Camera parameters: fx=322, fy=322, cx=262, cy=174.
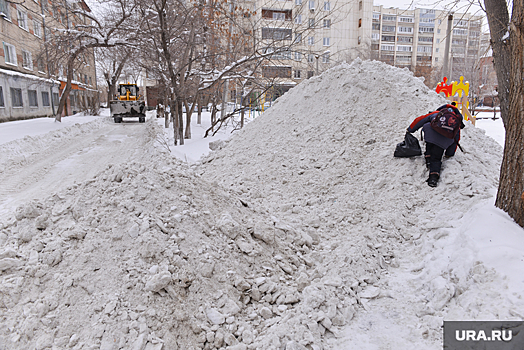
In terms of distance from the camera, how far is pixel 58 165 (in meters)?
8.19

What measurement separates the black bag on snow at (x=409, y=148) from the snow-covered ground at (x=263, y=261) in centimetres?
18

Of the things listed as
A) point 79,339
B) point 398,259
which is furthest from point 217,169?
point 79,339

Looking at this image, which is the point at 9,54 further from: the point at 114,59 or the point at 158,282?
the point at 158,282

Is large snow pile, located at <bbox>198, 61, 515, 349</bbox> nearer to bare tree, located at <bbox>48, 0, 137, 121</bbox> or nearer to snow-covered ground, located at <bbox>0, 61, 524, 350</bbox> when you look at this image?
snow-covered ground, located at <bbox>0, 61, 524, 350</bbox>

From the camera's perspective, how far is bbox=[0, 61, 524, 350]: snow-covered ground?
2.43 meters

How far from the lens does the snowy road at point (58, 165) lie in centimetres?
595

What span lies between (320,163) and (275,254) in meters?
2.90

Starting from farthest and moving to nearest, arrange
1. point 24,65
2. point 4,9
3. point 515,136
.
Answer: point 24,65 < point 4,9 < point 515,136

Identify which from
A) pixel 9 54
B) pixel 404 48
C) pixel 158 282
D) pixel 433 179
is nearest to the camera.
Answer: pixel 158 282

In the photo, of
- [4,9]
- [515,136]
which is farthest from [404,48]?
[515,136]

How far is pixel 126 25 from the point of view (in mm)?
14578

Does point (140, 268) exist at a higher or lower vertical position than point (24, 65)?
lower

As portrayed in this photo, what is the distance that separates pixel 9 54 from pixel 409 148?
2483 centimetres

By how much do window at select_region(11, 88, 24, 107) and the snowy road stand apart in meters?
10.7
